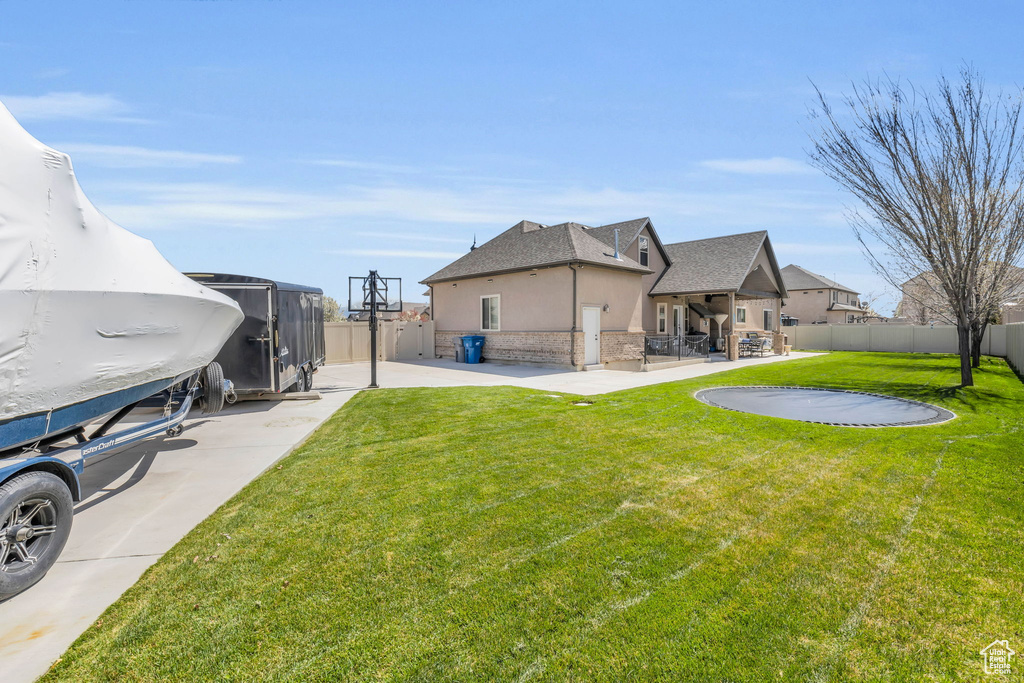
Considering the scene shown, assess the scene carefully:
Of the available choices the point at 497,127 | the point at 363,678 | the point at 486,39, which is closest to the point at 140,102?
the point at 486,39

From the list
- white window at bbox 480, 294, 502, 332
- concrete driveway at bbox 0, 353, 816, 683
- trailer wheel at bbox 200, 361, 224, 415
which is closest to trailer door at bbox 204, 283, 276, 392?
concrete driveway at bbox 0, 353, 816, 683

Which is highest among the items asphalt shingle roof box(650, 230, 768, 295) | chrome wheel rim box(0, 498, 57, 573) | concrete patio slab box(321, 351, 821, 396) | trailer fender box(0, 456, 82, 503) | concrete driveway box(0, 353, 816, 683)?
asphalt shingle roof box(650, 230, 768, 295)

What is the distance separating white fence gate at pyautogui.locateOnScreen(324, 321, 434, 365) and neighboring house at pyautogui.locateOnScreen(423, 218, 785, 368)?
0.80 m

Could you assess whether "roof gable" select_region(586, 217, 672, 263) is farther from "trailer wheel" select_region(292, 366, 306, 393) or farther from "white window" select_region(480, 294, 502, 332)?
"trailer wheel" select_region(292, 366, 306, 393)

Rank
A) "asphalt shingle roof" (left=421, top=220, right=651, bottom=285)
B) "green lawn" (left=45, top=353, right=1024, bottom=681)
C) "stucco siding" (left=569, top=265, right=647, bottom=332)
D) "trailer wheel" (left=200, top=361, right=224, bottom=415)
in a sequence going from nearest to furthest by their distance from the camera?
"green lawn" (left=45, top=353, right=1024, bottom=681), "trailer wheel" (left=200, top=361, right=224, bottom=415), "stucco siding" (left=569, top=265, right=647, bottom=332), "asphalt shingle roof" (left=421, top=220, right=651, bottom=285)

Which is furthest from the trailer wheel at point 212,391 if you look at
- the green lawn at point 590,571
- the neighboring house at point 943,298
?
the neighboring house at point 943,298

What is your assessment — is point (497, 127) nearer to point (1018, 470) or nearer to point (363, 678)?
point (1018, 470)

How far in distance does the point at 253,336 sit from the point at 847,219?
16.5 meters

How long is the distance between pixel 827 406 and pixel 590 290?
9436mm

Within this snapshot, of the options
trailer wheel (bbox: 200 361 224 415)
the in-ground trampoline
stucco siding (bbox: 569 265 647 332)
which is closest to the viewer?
trailer wheel (bbox: 200 361 224 415)

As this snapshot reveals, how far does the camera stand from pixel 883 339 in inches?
1122

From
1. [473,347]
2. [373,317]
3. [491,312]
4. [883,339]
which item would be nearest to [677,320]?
[491,312]

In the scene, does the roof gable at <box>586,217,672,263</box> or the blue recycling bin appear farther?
the roof gable at <box>586,217,672,263</box>

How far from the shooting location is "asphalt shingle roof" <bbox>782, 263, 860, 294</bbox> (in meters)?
44.6
